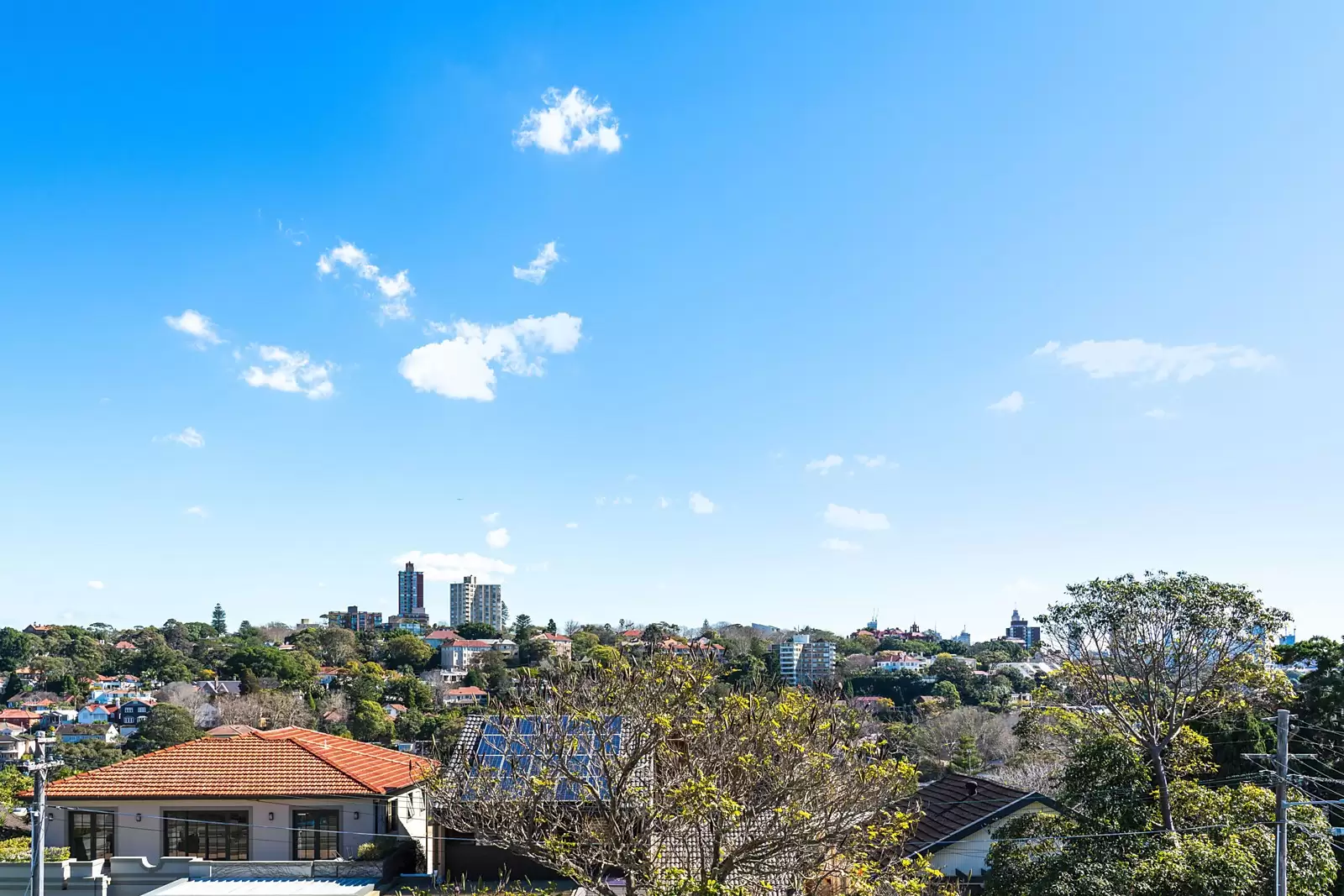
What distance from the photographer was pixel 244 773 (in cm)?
1867

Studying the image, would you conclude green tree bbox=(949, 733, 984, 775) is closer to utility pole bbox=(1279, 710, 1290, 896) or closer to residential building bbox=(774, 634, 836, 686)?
utility pole bbox=(1279, 710, 1290, 896)

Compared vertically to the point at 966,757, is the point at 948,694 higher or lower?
lower

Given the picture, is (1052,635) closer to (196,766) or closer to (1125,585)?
(1125,585)

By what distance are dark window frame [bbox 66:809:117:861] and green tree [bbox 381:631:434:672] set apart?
75071mm

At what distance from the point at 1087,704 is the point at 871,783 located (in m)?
6.51

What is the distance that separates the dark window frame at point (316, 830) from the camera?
18.0 metres

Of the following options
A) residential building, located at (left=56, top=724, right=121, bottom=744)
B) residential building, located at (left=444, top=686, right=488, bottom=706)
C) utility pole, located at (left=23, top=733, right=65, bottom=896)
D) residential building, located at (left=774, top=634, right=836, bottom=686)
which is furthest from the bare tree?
residential building, located at (left=774, top=634, right=836, bottom=686)

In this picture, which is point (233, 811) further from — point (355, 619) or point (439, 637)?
point (355, 619)

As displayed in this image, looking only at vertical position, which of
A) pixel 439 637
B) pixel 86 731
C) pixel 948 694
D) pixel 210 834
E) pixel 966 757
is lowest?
pixel 948 694

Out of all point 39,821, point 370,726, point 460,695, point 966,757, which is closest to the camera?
point 39,821

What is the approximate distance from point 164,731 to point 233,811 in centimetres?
3441

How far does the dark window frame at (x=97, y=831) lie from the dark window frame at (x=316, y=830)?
→ 12.4 ft

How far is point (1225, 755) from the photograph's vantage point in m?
26.5

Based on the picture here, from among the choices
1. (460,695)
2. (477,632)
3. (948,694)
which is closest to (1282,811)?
(948,694)
